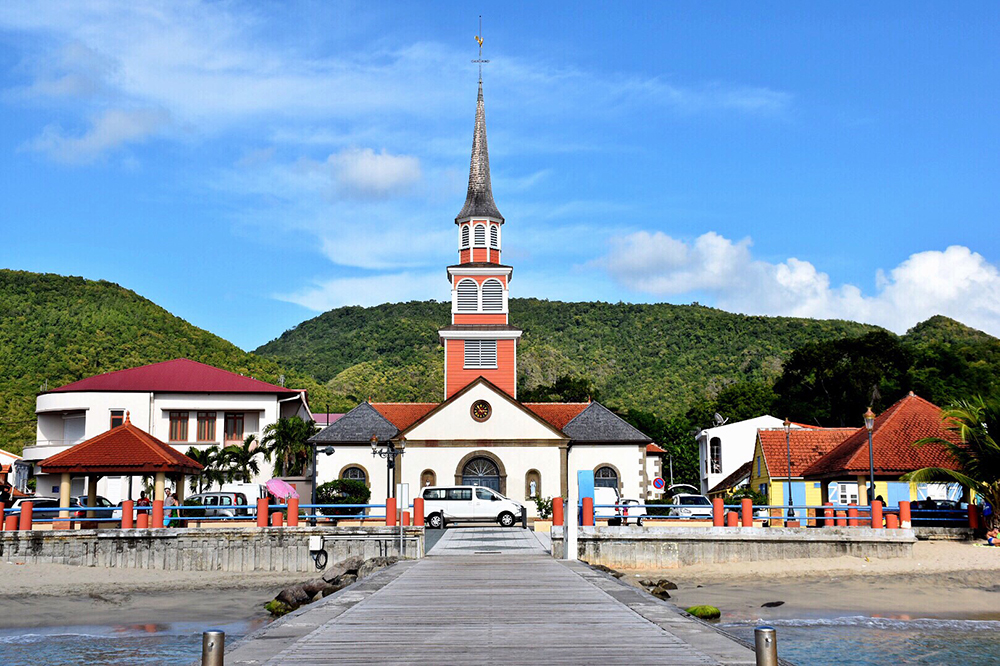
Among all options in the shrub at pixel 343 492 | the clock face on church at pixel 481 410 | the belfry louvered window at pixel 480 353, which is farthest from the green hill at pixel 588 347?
the shrub at pixel 343 492

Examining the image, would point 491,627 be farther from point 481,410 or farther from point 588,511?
point 481,410

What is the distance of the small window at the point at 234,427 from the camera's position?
5762cm

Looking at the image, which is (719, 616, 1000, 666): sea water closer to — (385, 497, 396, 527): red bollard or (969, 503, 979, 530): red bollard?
(385, 497, 396, 527): red bollard

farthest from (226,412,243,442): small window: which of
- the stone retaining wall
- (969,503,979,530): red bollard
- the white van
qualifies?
(969,503,979,530): red bollard

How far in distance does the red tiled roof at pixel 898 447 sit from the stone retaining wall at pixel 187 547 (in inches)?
720

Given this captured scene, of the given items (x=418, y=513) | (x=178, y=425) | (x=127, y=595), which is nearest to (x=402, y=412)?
(x=178, y=425)

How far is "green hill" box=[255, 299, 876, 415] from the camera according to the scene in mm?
110000

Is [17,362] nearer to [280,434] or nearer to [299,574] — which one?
Answer: [280,434]

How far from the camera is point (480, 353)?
51.2 meters

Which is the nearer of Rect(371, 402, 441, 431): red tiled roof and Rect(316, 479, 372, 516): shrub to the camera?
Rect(316, 479, 372, 516): shrub

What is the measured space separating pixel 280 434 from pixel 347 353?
7712cm

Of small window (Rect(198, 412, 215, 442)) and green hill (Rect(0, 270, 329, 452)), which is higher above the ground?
green hill (Rect(0, 270, 329, 452))

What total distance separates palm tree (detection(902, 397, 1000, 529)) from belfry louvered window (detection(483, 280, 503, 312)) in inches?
932

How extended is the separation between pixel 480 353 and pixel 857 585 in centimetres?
2757
